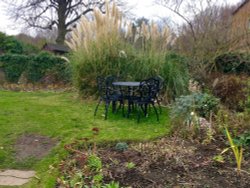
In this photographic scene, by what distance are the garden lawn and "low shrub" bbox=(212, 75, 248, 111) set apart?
1.08 m

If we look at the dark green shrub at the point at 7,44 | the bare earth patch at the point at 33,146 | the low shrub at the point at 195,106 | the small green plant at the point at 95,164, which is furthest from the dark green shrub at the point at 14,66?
the small green plant at the point at 95,164

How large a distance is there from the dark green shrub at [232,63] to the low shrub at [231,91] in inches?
83.7

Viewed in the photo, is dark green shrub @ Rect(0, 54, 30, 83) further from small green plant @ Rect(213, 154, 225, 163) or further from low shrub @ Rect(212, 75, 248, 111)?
small green plant @ Rect(213, 154, 225, 163)

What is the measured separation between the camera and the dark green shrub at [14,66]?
10.6m

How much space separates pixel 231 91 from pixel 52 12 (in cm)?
1742

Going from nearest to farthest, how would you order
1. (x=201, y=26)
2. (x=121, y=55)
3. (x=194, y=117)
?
(x=194, y=117) < (x=121, y=55) < (x=201, y=26)

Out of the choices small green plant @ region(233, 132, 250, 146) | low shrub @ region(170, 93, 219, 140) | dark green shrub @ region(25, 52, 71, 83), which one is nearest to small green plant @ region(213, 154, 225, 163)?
small green plant @ region(233, 132, 250, 146)

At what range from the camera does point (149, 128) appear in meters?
4.33

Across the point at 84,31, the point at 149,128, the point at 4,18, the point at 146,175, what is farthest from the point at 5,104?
the point at 4,18

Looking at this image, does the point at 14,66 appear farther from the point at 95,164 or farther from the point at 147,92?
the point at 95,164

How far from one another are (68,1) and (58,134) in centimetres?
1752

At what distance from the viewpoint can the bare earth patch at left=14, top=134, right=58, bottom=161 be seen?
133 inches

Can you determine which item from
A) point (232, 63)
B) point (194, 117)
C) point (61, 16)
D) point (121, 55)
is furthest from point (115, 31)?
point (61, 16)

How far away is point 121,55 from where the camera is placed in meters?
6.32
